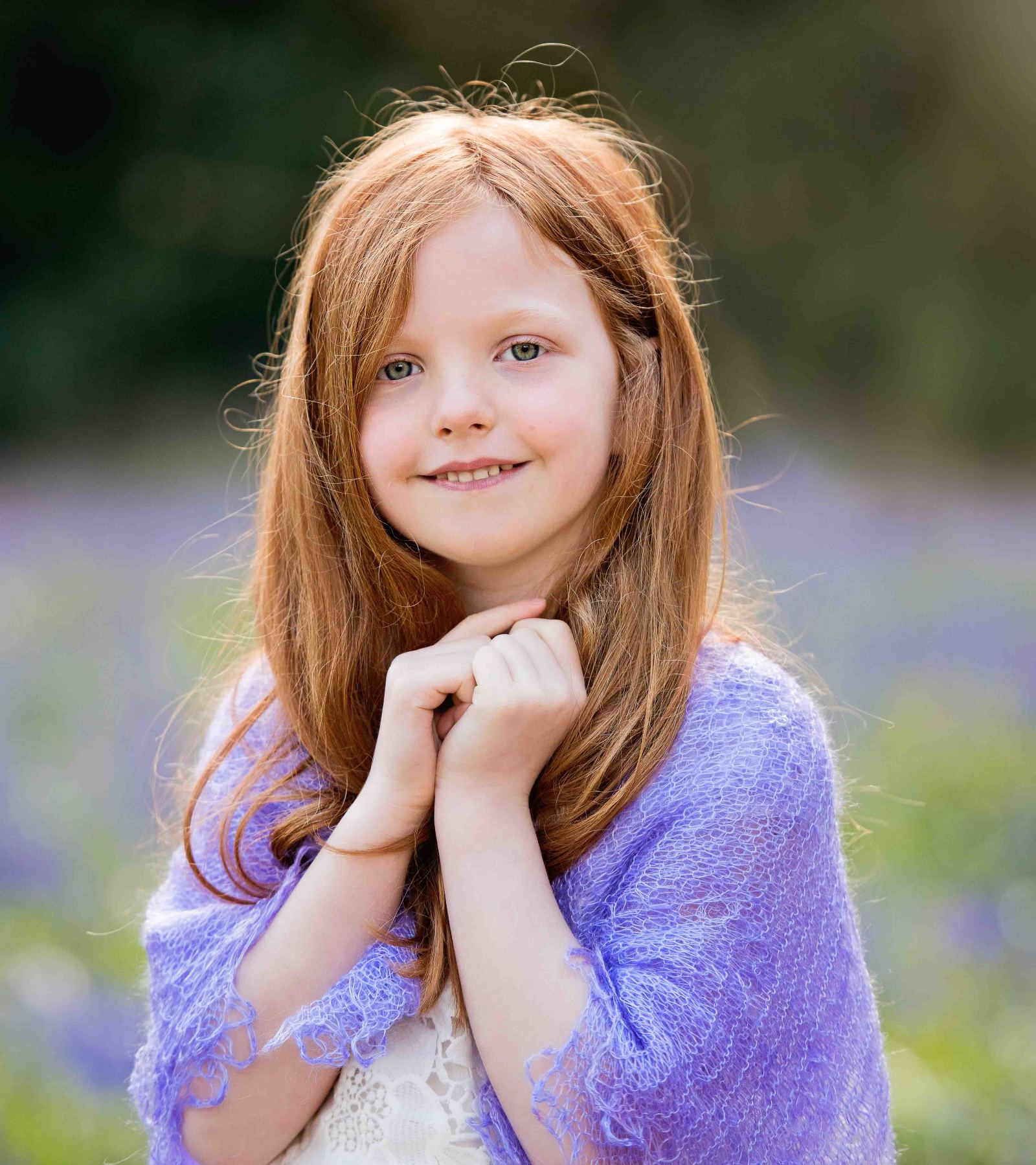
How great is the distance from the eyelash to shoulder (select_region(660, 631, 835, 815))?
0.40 metres

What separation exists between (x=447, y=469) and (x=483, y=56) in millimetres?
5999

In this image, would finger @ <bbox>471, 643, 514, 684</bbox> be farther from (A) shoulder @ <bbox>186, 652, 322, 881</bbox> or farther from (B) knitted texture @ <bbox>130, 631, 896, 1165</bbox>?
(A) shoulder @ <bbox>186, 652, 322, 881</bbox>

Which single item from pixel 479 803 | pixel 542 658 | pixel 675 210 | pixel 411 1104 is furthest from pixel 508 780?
pixel 675 210

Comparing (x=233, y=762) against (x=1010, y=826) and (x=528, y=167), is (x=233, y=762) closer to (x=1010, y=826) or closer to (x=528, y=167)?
(x=528, y=167)

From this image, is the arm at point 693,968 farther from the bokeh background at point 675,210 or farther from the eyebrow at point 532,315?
the bokeh background at point 675,210

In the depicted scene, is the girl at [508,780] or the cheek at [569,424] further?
the cheek at [569,424]

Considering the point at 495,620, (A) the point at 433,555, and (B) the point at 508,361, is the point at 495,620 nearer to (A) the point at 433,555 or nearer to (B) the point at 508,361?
(A) the point at 433,555

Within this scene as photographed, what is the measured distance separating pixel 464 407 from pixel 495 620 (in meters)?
0.27

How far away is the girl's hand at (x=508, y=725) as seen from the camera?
54.0 inches

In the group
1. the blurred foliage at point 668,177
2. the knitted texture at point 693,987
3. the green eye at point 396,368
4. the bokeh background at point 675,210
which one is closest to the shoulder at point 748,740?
the knitted texture at point 693,987

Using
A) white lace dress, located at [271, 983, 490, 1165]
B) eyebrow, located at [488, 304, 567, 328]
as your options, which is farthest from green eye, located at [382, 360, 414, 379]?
white lace dress, located at [271, 983, 490, 1165]

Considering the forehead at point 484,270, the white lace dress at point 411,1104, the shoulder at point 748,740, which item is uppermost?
the forehead at point 484,270

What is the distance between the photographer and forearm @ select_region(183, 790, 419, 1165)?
138 centimetres

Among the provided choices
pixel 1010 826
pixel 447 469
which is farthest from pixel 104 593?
pixel 447 469
